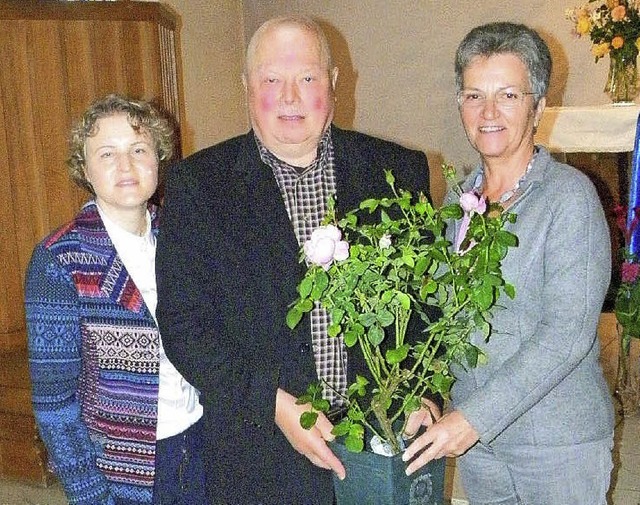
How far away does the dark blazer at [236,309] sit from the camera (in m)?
1.40

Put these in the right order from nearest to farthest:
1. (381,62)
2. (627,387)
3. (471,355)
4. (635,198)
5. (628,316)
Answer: (471,355) < (628,316) < (635,198) < (627,387) < (381,62)

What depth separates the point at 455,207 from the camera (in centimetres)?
113

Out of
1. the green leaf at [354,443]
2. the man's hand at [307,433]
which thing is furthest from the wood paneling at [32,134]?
the green leaf at [354,443]

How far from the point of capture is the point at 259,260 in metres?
1.43

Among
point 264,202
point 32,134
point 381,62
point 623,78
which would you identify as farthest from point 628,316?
point 381,62

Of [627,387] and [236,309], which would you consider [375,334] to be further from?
[627,387]

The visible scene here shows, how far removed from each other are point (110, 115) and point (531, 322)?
90 centimetres

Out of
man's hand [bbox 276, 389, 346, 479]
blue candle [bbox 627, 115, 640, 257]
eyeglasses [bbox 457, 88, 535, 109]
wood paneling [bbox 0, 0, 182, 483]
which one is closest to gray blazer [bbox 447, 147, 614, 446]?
eyeglasses [bbox 457, 88, 535, 109]

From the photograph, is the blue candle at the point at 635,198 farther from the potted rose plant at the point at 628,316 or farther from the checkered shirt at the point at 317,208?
the checkered shirt at the point at 317,208

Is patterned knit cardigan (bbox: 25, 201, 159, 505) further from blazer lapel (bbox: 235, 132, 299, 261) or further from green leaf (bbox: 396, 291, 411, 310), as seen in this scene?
green leaf (bbox: 396, 291, 411, 310)

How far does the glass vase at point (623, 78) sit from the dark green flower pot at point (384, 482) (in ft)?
12.1

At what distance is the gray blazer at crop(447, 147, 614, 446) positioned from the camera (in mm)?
1277

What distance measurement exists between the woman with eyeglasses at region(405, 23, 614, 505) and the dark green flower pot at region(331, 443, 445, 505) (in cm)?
7

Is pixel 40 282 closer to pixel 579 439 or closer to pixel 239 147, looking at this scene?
pixel 239 147
